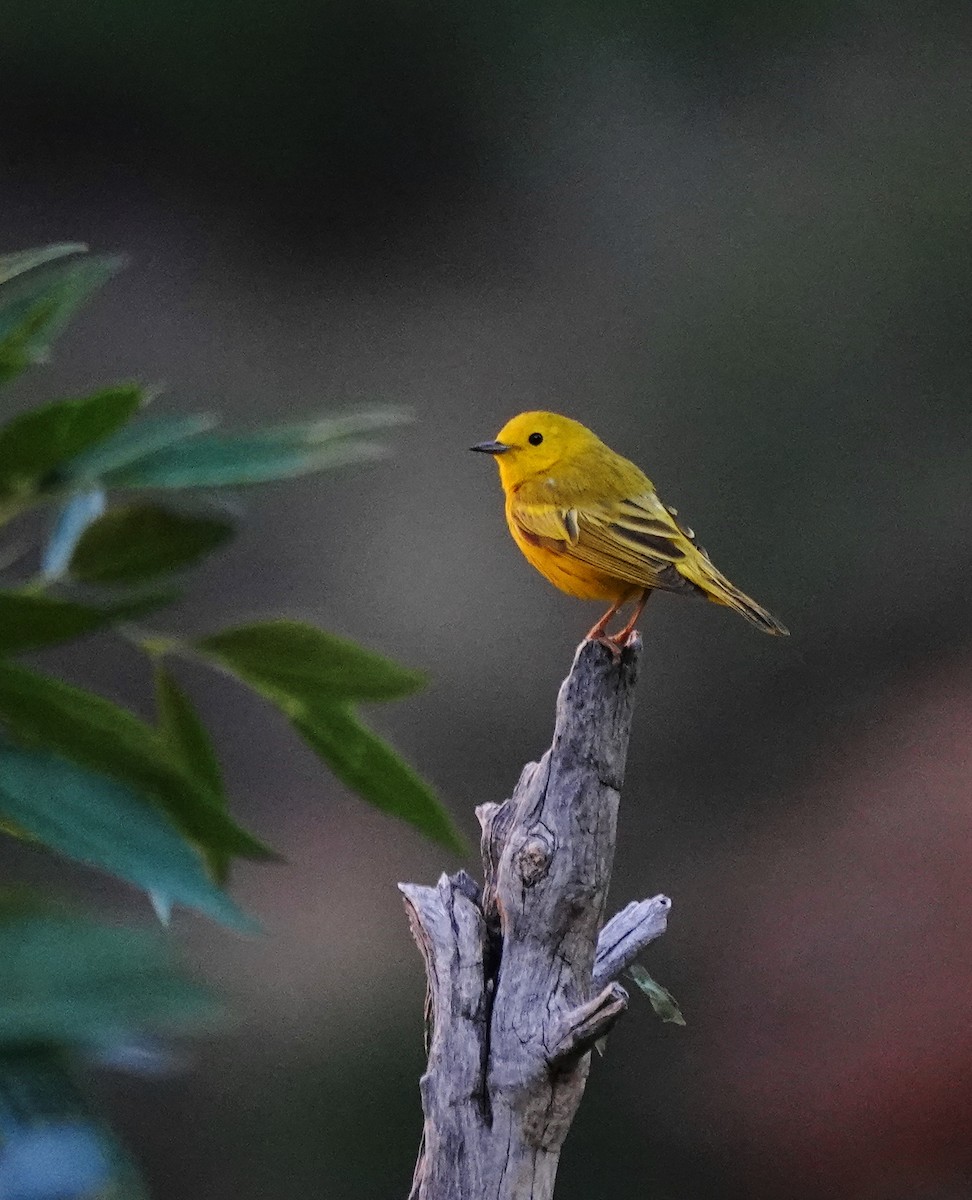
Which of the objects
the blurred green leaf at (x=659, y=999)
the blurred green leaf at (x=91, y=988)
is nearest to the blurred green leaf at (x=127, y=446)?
the blurred green leaf at (x=91, y=988)

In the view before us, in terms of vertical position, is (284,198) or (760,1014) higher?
(284,198)

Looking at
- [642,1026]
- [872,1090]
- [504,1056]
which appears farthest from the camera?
[642,1026]

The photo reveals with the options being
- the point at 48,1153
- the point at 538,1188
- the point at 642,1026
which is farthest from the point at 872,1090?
the point at 48,1153

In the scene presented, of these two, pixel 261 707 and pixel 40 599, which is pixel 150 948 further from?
pixel 261 707

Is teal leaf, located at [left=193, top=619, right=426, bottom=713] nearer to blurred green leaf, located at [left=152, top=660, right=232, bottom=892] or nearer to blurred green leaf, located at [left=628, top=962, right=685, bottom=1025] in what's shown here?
blurred green leaf, located at [left=152, top=660, right=232, bottom=892]

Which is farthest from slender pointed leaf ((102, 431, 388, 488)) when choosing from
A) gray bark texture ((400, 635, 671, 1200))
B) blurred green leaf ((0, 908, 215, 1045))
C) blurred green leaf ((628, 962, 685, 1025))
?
blurred green leaf ((628, 962, 685, 1025))

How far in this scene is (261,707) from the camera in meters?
1.71

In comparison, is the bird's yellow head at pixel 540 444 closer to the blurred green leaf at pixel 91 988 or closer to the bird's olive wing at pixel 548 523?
the bird's olive wing at pixel 548 523

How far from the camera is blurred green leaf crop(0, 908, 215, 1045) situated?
0.18 m

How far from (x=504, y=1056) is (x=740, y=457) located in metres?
1.13

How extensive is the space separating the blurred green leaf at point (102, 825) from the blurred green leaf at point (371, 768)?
117 millimetres

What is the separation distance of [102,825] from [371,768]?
14cm

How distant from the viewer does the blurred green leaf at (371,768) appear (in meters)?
0.38

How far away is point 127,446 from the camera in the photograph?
0.31m
